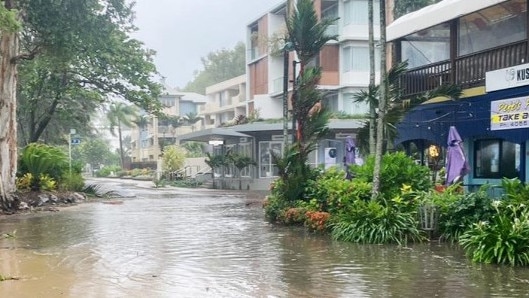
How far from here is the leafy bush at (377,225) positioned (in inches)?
472

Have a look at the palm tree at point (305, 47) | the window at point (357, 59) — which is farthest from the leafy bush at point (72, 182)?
the window at point (357, 59)

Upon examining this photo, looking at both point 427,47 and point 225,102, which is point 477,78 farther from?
point 225,102

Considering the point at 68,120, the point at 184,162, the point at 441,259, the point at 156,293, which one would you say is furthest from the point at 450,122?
the point at 184,162

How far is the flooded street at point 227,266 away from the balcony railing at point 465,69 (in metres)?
5.85

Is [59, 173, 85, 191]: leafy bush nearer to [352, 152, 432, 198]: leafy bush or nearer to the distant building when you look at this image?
the distant building

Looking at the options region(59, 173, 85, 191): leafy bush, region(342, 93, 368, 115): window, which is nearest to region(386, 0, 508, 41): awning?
region(59, 173, 85, 191): leafy bush

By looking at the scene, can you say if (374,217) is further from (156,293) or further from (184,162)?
(184,162)

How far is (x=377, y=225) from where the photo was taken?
40.0 ft

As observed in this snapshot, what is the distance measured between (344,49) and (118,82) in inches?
669

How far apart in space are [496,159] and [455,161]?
2.34 m

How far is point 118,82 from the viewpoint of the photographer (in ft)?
92.1

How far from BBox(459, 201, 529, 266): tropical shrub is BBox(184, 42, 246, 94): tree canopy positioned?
264 ft

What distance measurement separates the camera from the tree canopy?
300ft

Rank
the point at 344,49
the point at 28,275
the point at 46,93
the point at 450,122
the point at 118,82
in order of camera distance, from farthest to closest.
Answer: the point at 344,49
the point at 46,93
the point at 118,82
the point at 450,122
the point at 28,275
